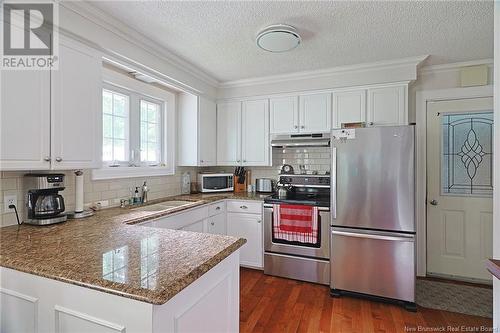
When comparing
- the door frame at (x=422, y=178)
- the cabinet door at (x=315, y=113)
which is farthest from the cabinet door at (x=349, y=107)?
the door frame at (x=422, y=178)

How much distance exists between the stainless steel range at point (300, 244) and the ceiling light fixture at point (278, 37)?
159 centimetres

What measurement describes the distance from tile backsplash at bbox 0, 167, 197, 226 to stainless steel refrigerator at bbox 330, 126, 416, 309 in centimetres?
199

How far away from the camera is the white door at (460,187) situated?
285 cm

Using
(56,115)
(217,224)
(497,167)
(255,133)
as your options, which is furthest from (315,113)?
(56,115)

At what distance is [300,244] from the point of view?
292 cm

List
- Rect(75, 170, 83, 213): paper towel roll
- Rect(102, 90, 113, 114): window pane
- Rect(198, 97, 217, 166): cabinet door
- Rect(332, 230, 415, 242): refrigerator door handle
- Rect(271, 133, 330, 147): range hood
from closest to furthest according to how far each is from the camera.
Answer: Rect(75, 170, 83, 213): paper towel roll → Rect(332, 230, 415, 242): refrigerator door handle → Rect(102, 90, 113, 114): window pane → Rect(271, 133, 330, 147): range hood → Rect(198, 97, 217, 166): cabinet door

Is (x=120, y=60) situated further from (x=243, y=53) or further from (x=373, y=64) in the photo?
(x=373, y=64)

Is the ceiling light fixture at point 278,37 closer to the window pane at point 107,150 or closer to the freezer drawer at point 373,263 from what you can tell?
the window pane at point 107,150

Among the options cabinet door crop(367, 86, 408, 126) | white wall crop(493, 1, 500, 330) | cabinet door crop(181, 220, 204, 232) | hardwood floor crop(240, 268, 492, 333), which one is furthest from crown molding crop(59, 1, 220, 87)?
hardwood floor crop(240, 268, 492, 333)

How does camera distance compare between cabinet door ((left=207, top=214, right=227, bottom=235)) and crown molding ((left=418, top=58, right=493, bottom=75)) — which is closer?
crown molding ((left=418, top=58, right=493, bottom=75))

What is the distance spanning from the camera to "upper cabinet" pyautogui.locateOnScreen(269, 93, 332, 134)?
10.4ft

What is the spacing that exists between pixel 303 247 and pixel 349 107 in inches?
66.9

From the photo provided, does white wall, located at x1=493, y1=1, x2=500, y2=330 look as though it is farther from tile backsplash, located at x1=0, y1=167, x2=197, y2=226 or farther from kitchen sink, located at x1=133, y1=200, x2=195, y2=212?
tile backsplash, located at x1=0, y1=167, x2=197, y2=226

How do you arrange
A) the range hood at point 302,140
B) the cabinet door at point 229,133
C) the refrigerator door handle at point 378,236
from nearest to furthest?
the refrigerator door handle at point 378,236
the range hood at point 302,140
the cabinet door at point 229,133
